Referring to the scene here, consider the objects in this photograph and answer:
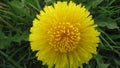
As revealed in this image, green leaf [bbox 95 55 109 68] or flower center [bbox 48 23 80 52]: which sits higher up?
flower center [bbox 48 23 80 52]

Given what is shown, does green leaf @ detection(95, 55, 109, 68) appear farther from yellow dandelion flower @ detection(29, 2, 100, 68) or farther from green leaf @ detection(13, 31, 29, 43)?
green leaf @ detection(13, 31, 29, 43)

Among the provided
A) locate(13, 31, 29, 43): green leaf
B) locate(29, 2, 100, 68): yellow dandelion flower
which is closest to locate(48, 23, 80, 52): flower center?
locate(29, 2, 100, 68): yellow dandelion flower

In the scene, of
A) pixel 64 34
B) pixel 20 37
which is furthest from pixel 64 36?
pixel 20 37

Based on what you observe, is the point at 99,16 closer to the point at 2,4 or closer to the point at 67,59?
the point at 67,59

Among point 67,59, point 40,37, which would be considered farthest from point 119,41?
point 40,37

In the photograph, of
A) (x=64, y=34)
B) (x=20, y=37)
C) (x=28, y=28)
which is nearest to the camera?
(x=64, y=34)

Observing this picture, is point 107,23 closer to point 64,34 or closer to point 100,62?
point 100,62

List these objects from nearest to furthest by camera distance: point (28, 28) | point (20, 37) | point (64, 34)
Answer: point (64, 34) < point (20, 37) < point (28, 28)
